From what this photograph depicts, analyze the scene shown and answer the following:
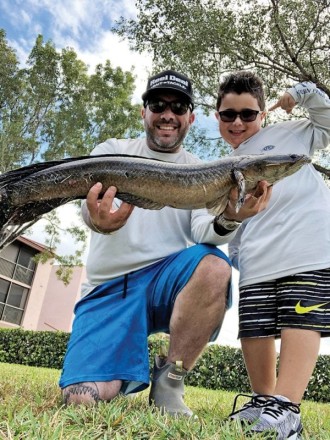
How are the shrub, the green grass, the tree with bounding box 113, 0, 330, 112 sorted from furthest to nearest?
1. the shrub
2. the tree with bounding box 113, 0, 330, 112
3. the green grass

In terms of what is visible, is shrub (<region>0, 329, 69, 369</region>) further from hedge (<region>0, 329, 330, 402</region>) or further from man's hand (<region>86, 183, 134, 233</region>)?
man's hand (<region>86, 183, 134, 233</region>)

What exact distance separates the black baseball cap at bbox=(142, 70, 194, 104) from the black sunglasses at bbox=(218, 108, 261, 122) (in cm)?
36

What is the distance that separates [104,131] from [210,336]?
47.9 feet

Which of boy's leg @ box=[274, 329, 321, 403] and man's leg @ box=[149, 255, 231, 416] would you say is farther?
man's leg @ box=[149, 255, 231, 416]

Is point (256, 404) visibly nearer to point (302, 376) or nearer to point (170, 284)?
point (302, 376)

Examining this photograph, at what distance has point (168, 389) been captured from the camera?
2.91m

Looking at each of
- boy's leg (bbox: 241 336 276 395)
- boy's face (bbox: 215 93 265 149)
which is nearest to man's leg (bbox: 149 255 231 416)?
boy's leg (bbox: 241 336 276 395)

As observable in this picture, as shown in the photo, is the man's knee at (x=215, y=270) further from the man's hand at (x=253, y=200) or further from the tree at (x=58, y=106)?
the tree at (x=58, y=106)

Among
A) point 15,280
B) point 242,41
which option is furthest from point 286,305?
point 15,280

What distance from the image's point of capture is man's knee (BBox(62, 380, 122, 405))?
2.98 meters

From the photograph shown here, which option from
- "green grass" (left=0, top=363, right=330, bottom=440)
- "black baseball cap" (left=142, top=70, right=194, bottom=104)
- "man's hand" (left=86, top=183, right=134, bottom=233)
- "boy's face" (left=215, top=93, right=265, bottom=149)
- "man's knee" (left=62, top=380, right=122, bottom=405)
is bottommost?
"green grass" (left=0, top=363, right=330, bottom=440)

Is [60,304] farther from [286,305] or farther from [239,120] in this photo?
[286,305]

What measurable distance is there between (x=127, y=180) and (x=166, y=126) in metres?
1.11

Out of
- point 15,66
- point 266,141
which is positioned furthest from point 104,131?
point 266,141
